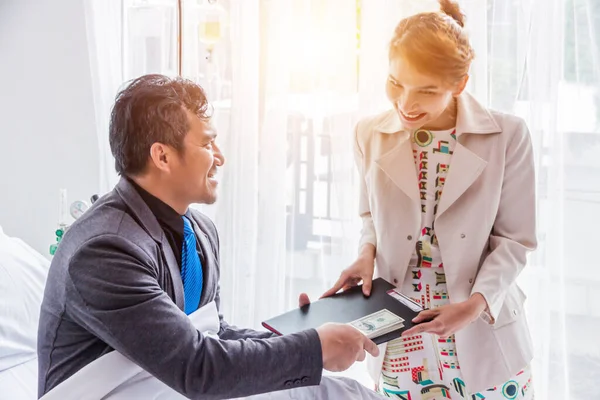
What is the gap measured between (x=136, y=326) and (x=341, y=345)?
1.27ft

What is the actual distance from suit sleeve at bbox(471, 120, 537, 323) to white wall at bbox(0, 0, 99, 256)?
5.67 ft

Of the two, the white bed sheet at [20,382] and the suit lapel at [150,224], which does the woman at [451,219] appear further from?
the white bed sheet at [20,382]

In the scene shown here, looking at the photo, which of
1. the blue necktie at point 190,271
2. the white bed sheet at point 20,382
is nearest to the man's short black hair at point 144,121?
the blue necktie at point 190,271

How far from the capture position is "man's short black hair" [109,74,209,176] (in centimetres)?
135

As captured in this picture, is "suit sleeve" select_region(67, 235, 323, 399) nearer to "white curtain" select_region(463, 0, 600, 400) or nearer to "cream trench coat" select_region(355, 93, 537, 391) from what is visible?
"cream trench coat" select_region(355, 93, 537, 391)

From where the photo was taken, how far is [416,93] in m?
1.47

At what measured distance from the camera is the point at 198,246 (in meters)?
1.52

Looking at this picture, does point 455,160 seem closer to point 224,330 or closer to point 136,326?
point 224,330

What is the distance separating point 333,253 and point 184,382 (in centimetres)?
111

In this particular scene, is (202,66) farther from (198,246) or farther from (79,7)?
(198,246)

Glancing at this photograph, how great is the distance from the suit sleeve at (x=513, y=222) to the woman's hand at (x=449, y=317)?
0.04m

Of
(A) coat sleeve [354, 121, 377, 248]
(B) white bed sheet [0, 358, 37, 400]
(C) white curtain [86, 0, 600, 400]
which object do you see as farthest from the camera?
(C) white curtain [86, 0, 600, 400]

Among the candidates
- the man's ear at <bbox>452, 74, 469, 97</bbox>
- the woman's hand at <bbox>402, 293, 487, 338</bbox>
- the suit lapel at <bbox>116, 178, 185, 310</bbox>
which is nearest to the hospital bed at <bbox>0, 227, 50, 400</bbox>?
the suit lapel at <bbox>116, 178, 185, 310</bbox>

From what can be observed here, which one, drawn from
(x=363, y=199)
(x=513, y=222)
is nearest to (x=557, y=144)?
(x=513, y=222)
